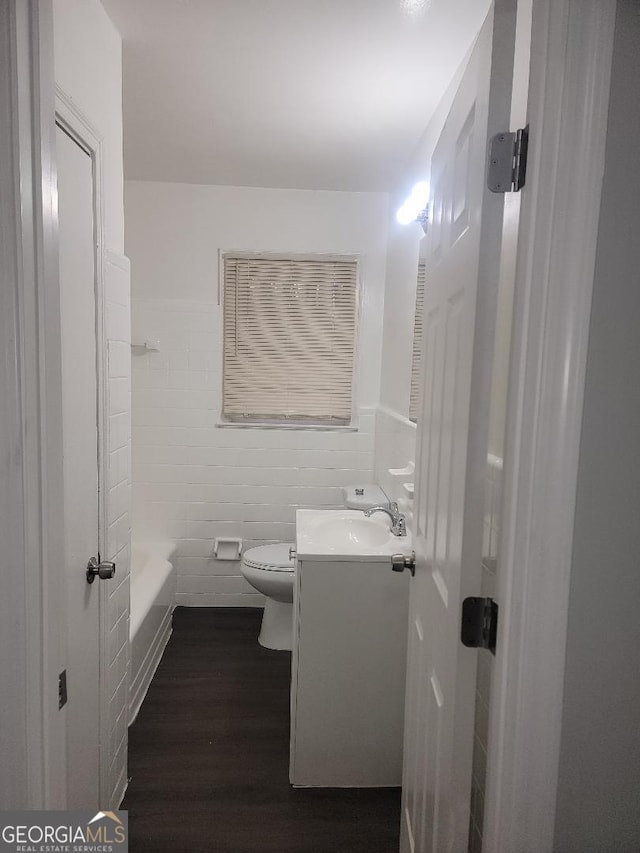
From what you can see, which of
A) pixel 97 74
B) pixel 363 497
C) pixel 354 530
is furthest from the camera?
pixel 363 497

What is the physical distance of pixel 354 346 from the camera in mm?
3297

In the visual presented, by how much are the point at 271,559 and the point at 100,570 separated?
1.37 m

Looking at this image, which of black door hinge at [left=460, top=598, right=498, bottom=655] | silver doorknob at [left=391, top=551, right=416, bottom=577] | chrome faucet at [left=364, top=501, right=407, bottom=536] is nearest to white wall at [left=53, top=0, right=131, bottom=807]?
silver doorknob at [left=391, top=551, right=416, bottom=577]

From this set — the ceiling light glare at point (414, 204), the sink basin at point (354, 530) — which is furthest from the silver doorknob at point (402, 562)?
the ceiling light glare at point (414, 204)

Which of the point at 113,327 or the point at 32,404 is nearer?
the point at 32,404

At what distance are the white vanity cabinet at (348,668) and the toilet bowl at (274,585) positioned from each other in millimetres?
749

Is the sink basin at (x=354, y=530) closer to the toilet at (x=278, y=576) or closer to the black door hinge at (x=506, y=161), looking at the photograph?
the toilet at (x=278, y=576)

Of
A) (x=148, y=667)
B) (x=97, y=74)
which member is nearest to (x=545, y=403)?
(x=97, y=74)

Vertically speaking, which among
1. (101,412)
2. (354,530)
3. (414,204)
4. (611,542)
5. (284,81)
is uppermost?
(284,81)

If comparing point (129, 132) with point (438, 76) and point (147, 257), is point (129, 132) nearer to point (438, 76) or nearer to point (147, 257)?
point (147, 257)

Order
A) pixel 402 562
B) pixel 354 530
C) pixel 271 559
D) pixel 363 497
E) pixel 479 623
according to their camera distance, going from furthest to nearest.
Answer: pixel 363 497 → pixel 271 559 → pixel 354 530 → pixel 402 562 → pixel 479 623

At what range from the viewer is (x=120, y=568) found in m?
1.73

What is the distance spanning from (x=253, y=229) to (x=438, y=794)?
2951 millimetres

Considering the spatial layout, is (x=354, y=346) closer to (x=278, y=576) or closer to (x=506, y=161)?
(x=278, y=576)
